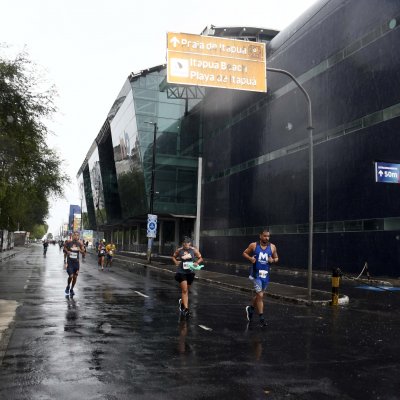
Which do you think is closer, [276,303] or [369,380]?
[369,380]

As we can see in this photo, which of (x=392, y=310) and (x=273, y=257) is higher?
(x=273, y=257)

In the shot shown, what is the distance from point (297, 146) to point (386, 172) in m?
13.5

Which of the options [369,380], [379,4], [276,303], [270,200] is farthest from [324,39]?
[369,380]

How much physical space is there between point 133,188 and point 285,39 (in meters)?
25.7

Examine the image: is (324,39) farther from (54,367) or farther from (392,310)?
(54,367)

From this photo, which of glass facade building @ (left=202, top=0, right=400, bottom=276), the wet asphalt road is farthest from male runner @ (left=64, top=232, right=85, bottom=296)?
glass facade building @ (left=202, top=0, right=400, bottom=276)

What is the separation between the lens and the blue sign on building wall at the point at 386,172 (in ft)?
58.7

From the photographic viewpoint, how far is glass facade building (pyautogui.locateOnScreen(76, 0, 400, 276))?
24.5 m

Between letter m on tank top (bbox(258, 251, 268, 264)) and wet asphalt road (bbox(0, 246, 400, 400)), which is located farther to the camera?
letter m on tank top (bbox(258, 251, 268, 264))

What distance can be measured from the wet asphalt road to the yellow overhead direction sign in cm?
669

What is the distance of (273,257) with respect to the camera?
9.89 metres

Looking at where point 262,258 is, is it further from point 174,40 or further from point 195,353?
point 174,40

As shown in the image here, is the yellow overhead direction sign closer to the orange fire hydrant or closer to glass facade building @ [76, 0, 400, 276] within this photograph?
A: the orange fire hydrant

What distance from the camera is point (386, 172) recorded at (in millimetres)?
18125
